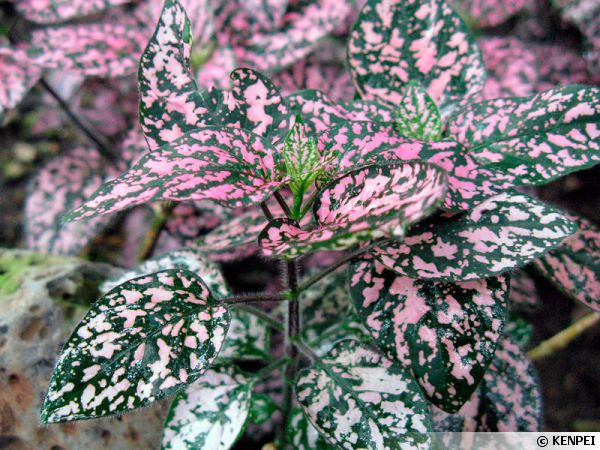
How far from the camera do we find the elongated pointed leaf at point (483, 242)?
80 cm

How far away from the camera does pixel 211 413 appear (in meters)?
0.99

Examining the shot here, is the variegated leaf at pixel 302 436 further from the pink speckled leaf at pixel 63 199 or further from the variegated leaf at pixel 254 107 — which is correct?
the pink speckled leaf at pixel 63 199

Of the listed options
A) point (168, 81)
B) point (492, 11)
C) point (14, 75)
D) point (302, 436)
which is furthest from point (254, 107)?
point (492, 11)

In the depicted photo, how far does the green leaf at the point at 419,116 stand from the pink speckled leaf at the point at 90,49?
0.83 metres

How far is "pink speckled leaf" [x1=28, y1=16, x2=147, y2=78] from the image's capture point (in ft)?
4.54

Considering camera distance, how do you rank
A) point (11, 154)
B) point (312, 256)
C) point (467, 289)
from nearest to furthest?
point (467, 289) < point (312, 256) < point (11, 154)

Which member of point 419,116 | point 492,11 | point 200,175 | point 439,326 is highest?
point 492,11

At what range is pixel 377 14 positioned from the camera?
3.67ft

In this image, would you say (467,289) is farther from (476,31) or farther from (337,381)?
(476,31)

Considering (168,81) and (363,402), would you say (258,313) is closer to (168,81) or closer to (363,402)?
(363,402)

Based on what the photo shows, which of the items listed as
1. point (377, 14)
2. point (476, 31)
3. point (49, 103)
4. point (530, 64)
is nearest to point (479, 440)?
point (377, 14)

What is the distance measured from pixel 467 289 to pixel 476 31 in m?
1.36

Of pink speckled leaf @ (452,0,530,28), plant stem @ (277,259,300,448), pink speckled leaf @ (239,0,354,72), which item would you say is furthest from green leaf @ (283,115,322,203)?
pink speckled leaf @ (452,0,530,28)

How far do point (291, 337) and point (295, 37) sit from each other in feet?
3.26
